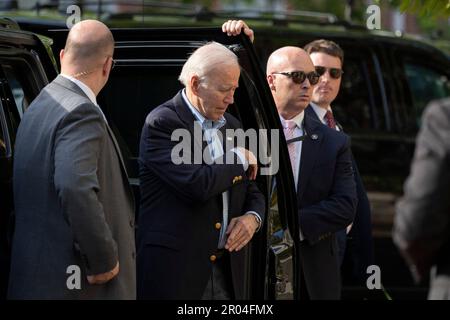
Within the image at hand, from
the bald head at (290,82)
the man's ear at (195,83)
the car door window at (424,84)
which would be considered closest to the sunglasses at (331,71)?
the bald head at (290,82)

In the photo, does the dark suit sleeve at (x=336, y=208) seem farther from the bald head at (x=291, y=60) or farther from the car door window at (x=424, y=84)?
the car door window at (x=424, y=84)

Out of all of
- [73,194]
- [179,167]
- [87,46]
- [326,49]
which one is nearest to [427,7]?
[326,49]

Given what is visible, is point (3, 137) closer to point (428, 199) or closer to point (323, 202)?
point (323, 202)

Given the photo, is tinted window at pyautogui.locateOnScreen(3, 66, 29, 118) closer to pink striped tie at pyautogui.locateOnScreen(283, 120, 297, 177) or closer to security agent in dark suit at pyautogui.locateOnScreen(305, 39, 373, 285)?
pink striped tie at pyautogui.locateOnScreen(283, 120, 297, 177)

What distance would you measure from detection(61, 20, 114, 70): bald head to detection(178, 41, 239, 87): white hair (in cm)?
48

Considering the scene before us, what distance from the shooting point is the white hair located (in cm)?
469

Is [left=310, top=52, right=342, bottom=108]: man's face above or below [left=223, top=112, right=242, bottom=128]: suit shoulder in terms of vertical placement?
above

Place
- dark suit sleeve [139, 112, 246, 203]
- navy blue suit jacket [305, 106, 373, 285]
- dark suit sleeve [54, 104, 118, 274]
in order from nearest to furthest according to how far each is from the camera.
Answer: dark suit sleeve [54, 104, 118, 274]
dark suit sleeve [139, 112, 246, 203]
navy blue suit jacket [305, 106, 373, 285]

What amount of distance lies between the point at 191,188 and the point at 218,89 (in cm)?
43

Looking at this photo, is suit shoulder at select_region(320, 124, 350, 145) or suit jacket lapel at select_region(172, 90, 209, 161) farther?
suit shoulder at select_region(320, 124, 350, 145)

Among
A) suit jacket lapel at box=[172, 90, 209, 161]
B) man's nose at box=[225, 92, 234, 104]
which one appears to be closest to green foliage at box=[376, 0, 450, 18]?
man's nose at box=[225, 92, 234, 104]

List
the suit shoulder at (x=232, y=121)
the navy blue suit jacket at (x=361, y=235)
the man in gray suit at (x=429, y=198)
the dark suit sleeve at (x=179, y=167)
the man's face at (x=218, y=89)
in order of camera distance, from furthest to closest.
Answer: the navy blue suit jacket at (x=361, y=235)
the suit shoulder at (x=232, y=121)
the man's face at (x=218, y=89)
the dark suit sleeve at (x=179, y=167)
the man in gray suit at (x=429, y=198)

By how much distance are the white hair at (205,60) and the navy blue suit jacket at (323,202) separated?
2.91ft

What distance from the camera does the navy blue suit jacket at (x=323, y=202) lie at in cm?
535
